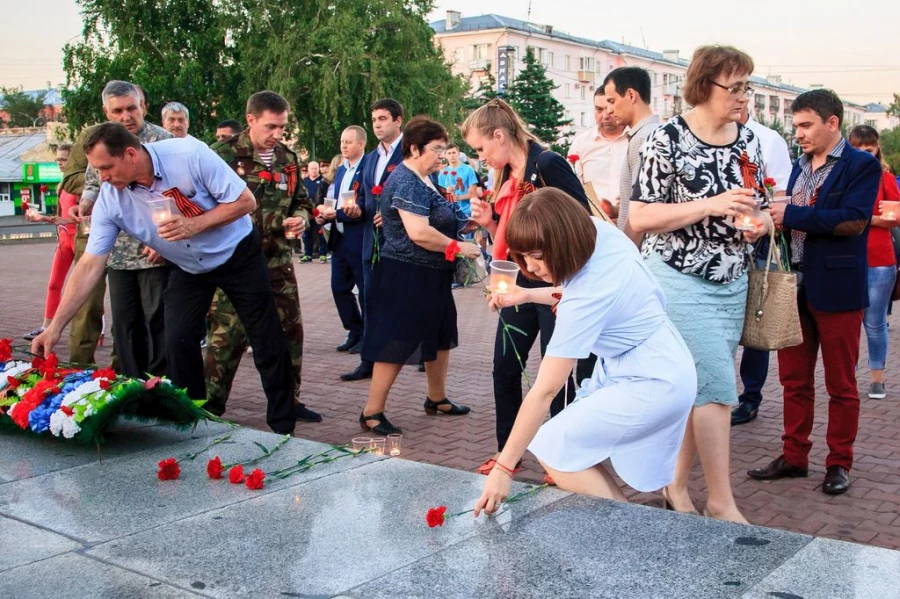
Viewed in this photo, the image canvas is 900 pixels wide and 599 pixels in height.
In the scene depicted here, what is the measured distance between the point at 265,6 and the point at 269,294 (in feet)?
126

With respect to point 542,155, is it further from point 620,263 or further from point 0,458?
point 0,458

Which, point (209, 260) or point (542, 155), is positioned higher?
point (542, 155)

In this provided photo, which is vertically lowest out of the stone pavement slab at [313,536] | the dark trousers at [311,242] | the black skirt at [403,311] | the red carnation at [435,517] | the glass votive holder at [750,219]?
the dark trousers at [311,242]

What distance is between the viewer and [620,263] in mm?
3568

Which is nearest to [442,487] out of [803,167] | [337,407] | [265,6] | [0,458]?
[0,458]

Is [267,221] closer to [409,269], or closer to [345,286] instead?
[409,269]

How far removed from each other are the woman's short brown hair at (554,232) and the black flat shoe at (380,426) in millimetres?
3073

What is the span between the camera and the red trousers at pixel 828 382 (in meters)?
5.07

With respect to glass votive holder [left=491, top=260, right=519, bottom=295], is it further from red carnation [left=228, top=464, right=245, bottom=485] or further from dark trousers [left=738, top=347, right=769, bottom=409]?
dark trousers [left=738, top=347, right=769, bottom=409]

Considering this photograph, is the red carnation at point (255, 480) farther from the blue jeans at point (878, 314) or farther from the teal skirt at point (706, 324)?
the blue jeans at point (878, 314)

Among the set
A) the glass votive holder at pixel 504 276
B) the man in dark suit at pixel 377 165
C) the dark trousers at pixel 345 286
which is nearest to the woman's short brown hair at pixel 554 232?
the glass votive holder at pixel 504 276

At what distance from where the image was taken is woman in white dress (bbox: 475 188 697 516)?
11.3 feet

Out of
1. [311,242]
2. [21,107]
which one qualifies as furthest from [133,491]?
[21,107]

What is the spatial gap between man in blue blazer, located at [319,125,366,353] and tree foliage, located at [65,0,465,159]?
1180 inches
